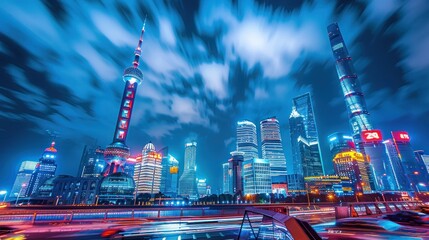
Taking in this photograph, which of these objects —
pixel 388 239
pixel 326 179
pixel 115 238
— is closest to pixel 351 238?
pixel 388 239

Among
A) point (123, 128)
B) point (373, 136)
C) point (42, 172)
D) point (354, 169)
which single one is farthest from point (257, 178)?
point (42, 172)

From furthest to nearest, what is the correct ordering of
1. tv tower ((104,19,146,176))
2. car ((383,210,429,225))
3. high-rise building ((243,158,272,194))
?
high-rise building ((243,158,272,194)) < tv tower ((104,19,146,176)) < car ((383,210,429,225))

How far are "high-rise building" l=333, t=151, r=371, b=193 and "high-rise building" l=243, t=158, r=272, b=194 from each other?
76.5 metres

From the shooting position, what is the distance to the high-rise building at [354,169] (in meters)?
175

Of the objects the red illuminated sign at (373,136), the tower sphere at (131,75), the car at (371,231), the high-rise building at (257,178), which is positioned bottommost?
the car at (371,231)

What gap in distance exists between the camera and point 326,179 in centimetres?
16875

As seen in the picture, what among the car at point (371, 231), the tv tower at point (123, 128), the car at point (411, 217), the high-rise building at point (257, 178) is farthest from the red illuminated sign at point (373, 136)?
the tv tower at point (123, 128)

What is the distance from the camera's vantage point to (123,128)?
151625 millimetres

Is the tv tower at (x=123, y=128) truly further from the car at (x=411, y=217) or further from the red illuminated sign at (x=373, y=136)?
the red illuminated sign at (x=373, y=136)

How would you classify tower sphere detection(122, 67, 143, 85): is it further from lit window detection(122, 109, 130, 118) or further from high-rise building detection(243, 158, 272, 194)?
high-rise building detection(243, 158, 272, 194)

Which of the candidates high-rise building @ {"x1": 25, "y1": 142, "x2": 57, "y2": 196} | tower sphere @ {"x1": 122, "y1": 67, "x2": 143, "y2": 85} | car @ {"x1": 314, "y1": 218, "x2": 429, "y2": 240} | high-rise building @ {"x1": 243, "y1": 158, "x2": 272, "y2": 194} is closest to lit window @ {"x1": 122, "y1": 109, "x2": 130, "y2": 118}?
tower sphere @ {"x1": 122, "y1": 67, "x2": 143, "y2": 85}

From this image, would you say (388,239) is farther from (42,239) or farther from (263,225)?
(42,239)

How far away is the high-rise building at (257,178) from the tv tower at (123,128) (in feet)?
367

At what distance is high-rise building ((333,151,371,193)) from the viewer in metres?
175
